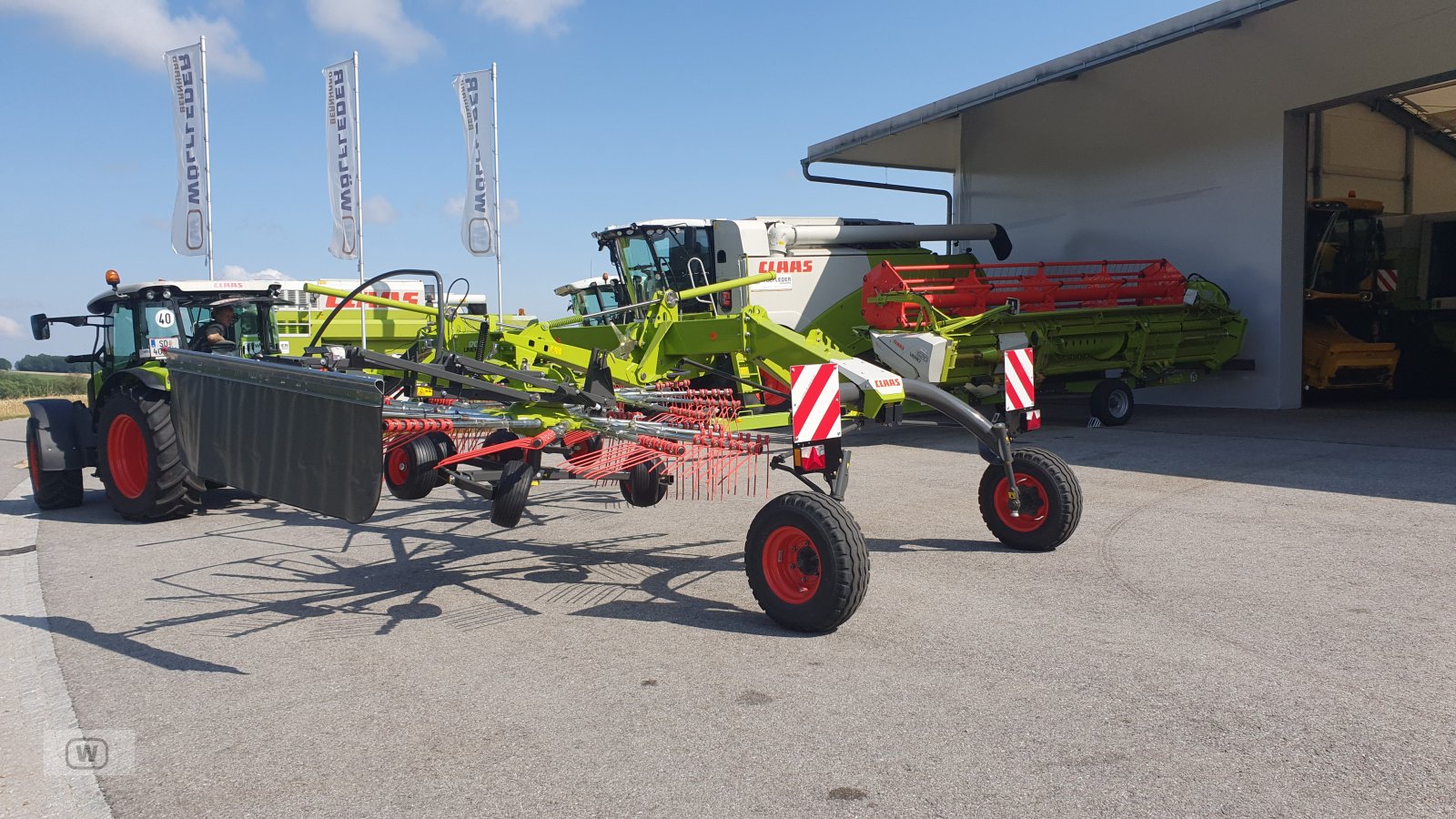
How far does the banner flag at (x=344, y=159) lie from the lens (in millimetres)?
18438

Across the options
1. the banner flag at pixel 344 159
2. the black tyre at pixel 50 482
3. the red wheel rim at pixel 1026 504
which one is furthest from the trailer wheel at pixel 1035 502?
the banner flag at pixel 344 159

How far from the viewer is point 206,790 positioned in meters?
3.09

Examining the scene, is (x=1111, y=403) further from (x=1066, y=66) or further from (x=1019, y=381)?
(x=1019, y=381)

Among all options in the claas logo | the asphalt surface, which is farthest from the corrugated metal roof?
the asphalt surface

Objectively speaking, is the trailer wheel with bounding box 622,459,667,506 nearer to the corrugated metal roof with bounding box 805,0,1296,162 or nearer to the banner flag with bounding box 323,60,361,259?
the corrugated metal roof with bounding box 805,0,1296,162

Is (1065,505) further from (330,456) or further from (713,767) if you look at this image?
(330,456)

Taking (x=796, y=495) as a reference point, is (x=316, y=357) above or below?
above

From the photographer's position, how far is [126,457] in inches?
317

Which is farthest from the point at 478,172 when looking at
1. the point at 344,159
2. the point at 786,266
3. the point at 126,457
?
the point at 126,457

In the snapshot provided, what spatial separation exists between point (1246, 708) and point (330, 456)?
363 cm

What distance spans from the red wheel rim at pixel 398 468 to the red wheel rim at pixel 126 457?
238cm

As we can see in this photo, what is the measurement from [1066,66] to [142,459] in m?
13.0

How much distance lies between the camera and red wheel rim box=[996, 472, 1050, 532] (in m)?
5.90

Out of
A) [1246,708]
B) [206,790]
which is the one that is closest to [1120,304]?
[1246,708]
